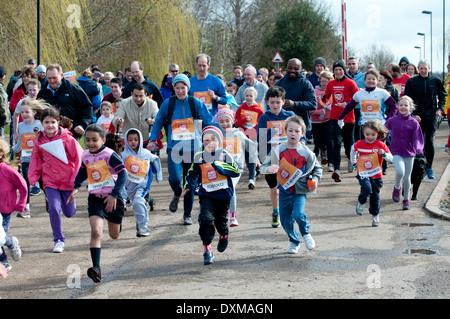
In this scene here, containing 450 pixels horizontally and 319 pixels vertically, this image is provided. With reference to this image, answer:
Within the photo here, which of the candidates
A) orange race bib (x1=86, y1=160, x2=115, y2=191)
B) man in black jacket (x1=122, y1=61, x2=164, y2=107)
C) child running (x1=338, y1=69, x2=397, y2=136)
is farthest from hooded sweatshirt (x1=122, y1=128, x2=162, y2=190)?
child running (x1=338, y1=69, x2=397, y2=136)

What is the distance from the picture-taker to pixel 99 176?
283 inches

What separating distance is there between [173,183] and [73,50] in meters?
13.4

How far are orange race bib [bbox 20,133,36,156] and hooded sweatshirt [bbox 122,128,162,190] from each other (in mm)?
1813

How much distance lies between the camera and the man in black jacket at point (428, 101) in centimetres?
1297

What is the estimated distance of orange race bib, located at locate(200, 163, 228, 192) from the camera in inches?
295

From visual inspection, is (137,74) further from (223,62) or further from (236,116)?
(223,62)

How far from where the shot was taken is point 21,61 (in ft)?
65.5

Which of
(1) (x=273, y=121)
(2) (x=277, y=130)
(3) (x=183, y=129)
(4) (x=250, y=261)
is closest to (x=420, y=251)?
(4) (x=250, y=261)

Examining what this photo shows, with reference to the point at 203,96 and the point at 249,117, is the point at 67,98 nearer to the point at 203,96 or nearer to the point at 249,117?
the point at 203,96

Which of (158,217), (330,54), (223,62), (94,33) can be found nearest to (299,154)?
(158,217)

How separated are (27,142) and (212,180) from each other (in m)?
4.20

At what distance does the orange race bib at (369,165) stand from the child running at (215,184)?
8.41 feet

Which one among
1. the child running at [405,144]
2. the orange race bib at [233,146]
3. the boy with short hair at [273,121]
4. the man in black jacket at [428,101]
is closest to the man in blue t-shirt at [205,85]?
the orange race bib at [233,146]

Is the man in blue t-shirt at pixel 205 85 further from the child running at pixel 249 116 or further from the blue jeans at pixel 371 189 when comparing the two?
the blue jeans at pixel 371 189
